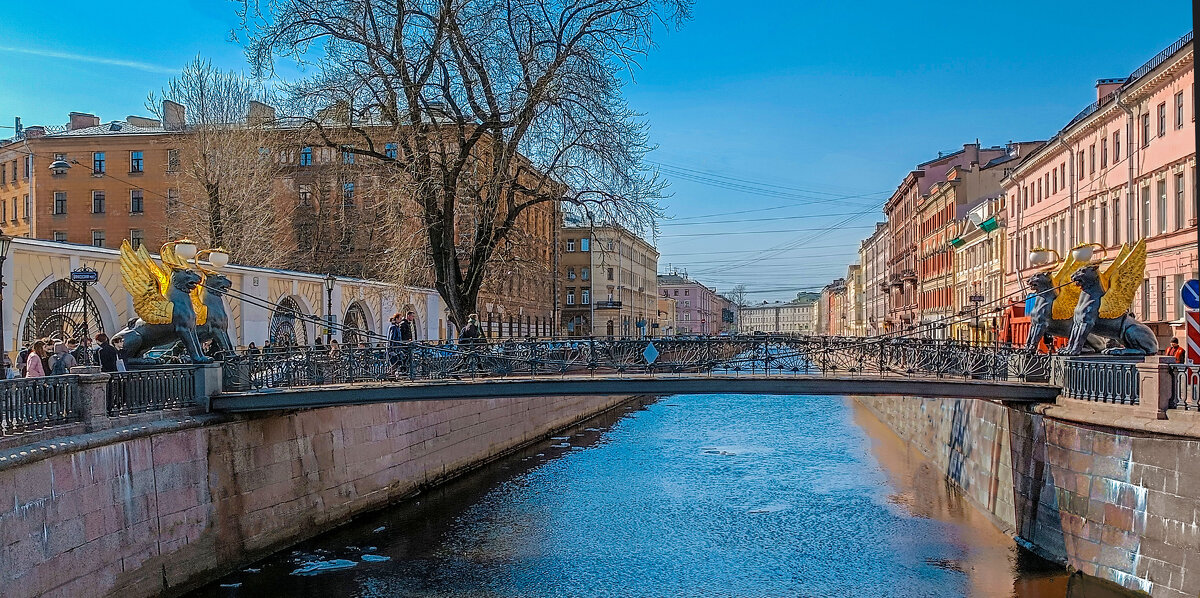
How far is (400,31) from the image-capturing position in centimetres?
2669

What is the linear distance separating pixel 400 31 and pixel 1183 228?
2185 cm

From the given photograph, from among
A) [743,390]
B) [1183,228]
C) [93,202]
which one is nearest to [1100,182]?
[1183,228]

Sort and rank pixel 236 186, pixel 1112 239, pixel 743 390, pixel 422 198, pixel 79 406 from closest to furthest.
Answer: pixel 79 406, pixel 743 390, pixel 422 198, pixel 1112 239, pixel 236 186

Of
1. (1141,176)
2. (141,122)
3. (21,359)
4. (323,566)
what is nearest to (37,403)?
(21,359)

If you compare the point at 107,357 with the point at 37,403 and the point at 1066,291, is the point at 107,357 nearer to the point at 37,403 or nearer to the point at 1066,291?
the point at 37,403

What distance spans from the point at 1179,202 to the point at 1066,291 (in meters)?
12.5

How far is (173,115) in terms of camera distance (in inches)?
1929

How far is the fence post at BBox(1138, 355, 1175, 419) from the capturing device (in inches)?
559

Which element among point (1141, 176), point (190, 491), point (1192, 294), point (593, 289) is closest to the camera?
point (1192, 294)

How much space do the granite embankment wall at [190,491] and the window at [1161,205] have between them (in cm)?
2163

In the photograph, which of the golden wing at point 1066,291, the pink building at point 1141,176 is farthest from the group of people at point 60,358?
the pink building at point 1141,176

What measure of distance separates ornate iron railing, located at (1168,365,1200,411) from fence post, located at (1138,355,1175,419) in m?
0.08

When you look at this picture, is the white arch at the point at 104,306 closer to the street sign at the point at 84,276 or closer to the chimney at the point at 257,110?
the street sign at the point at 84,276

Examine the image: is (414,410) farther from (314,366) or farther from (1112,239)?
(1112,239)
